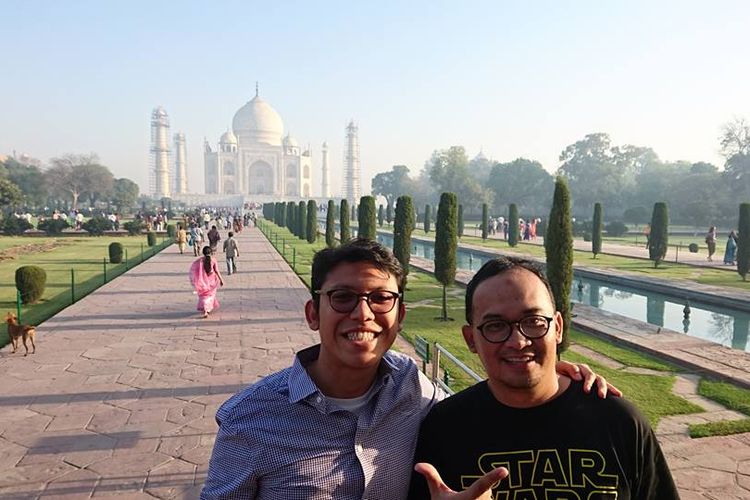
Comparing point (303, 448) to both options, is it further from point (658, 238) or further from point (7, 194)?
point (7, 194)

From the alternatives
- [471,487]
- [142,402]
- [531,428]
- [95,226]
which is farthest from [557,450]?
[95,226]

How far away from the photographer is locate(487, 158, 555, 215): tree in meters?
45.6

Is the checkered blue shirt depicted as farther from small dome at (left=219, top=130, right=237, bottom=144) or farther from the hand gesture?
small dome at (left=219, top=130, right=237, bottom=144)

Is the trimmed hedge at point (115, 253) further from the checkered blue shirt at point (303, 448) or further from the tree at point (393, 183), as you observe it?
the tree at point (393, 183)

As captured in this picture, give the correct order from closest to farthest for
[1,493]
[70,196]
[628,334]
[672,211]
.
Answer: [1,493], [628,334], [672,211], [70,196]

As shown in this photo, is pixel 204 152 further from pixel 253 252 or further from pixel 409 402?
pixel 409 402

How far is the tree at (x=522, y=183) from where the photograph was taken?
150 ft

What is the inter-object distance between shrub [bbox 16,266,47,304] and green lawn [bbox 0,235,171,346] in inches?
5.7

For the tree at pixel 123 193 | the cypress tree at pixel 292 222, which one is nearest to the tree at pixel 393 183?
the tree at pixel 123 193

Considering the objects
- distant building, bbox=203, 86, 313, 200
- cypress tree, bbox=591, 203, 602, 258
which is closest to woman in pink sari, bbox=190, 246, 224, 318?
cypress tree, bbox=591, 203, 602, 258

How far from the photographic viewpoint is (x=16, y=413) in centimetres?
418

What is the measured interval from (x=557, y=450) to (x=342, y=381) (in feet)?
1.58

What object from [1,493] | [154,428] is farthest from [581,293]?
[1,493]

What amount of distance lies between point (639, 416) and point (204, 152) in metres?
81.5
